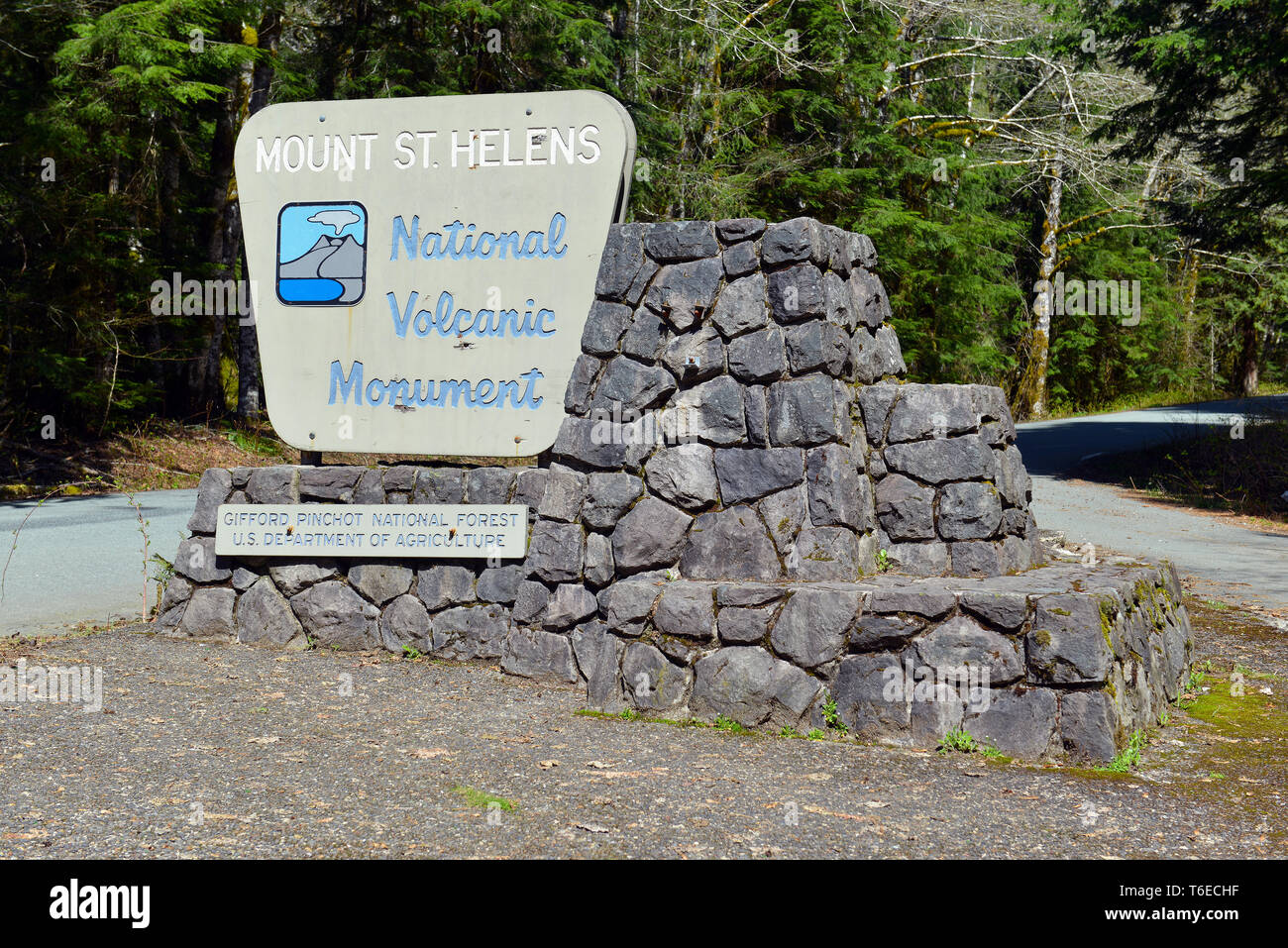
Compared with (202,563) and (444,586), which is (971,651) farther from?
(202,563)

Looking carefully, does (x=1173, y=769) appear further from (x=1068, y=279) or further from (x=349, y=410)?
(x=1068, y=279)

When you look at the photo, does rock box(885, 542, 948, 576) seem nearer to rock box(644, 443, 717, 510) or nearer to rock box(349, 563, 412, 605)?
rock box(644, 443, 717, 510)

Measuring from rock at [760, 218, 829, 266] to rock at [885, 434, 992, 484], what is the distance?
3.79ft

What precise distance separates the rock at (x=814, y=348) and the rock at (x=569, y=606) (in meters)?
1.76

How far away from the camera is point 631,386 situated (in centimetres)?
623

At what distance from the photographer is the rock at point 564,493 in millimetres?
6367

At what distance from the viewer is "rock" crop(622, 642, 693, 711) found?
551 centimetres

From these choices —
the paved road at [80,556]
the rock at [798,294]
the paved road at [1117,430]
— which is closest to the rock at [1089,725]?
the rock at [798,294]

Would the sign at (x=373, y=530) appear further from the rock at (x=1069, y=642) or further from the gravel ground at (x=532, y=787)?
the rock at (x=1069, y=642)

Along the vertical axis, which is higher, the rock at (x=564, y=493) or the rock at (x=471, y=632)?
the rock at (x=564, y=493)

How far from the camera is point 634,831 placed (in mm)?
3939

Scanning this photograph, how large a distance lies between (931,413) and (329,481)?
12.4ft

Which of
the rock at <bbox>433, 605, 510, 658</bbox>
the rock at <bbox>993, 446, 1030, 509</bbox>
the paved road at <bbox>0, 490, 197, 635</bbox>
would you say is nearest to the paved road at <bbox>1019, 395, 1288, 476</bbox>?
the rock at <bbox>993, 446, 1030, 509</bbox>

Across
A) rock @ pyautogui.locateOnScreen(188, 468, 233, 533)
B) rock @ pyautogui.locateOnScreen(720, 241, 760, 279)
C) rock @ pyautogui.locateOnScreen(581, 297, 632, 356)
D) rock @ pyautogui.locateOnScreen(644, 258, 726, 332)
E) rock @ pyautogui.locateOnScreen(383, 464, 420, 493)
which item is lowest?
rock @ pyautogui.locateOnScreen(188, 468, 233, 533)
